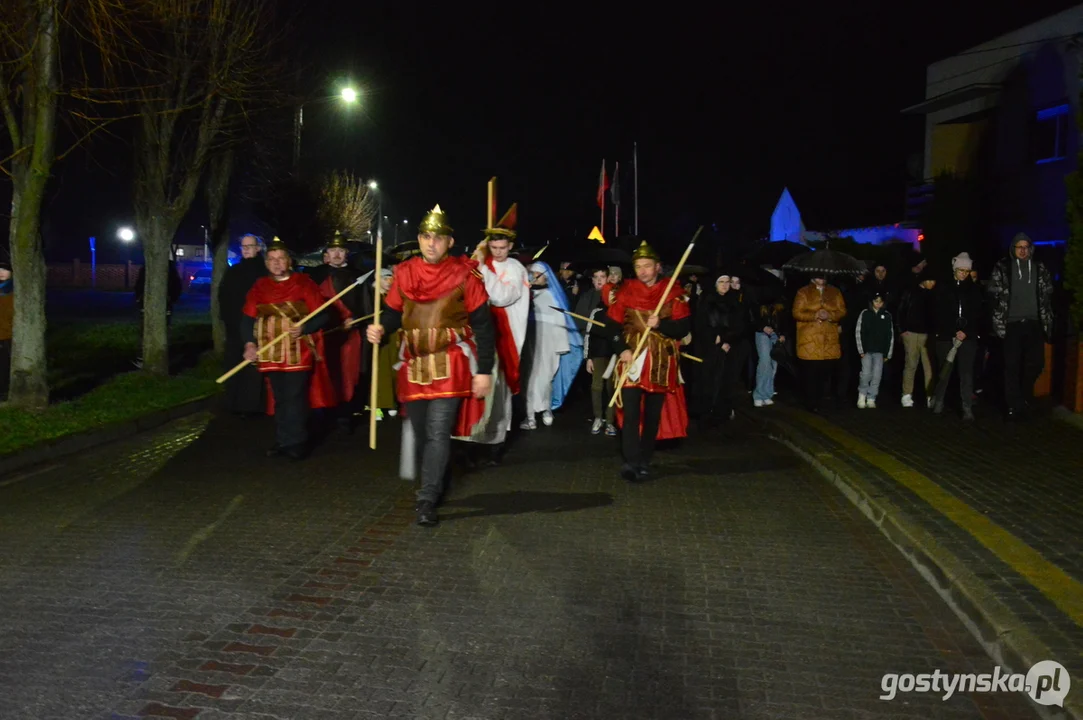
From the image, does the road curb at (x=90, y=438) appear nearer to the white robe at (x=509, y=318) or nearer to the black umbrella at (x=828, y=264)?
the white robe at (x=509, y=318)

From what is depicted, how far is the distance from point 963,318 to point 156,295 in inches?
416

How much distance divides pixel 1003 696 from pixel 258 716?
3.04 meters

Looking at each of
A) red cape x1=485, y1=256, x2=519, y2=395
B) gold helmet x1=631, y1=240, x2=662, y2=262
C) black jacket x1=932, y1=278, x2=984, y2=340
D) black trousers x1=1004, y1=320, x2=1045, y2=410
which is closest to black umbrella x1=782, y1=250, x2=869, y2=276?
black jacket x1=932, y1=278, x2=984, y2=340

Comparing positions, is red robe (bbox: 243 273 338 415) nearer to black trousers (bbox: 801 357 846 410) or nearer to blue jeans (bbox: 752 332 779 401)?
blue jeans (bbox: 752 332 779 401)

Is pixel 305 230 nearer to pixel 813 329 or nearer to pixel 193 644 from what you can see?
pixel 813 329

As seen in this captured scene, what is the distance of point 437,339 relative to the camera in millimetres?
7363

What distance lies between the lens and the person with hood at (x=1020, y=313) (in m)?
11.8

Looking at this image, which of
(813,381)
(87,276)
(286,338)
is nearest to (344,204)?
(813,381)

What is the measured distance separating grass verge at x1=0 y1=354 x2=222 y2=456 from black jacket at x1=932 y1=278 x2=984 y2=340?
8.74 meters

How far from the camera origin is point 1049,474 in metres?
9.07

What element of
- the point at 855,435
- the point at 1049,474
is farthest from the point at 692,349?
the point at 1049,474

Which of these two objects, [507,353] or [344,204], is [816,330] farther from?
[344,204]

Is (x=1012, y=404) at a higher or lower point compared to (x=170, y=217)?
lower

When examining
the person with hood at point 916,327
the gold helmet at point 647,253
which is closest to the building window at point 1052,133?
the person with hood at point 916,327
